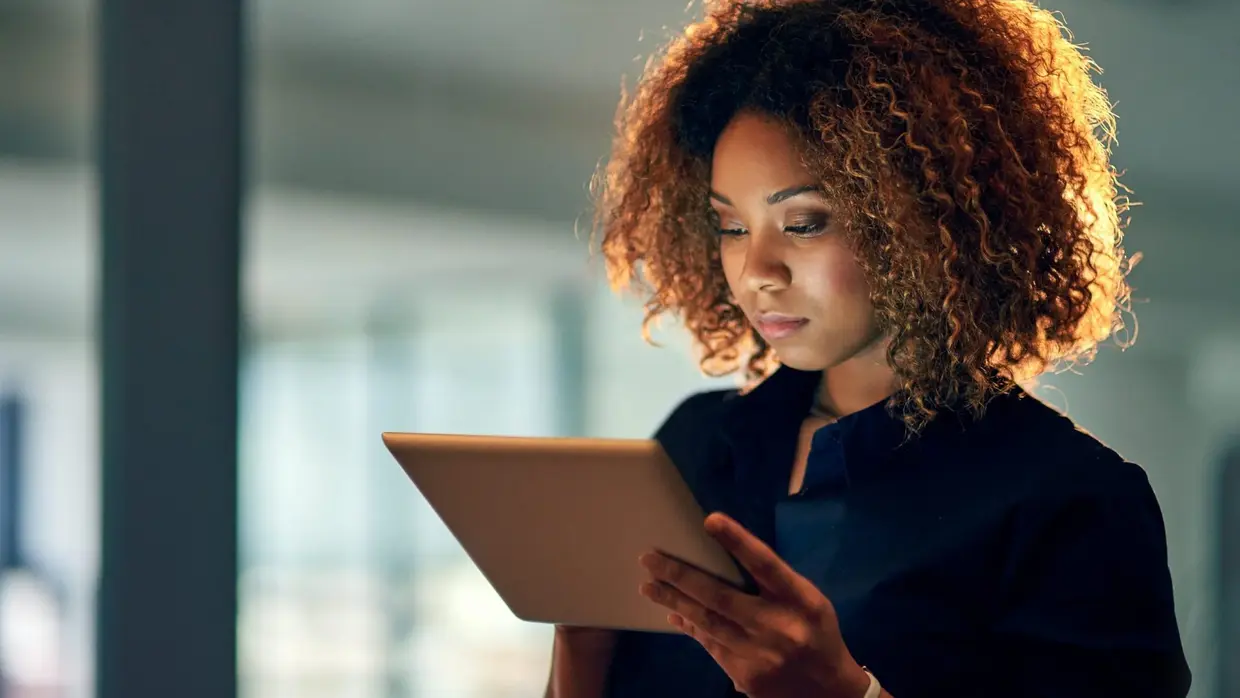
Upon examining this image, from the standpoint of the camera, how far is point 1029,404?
1.01 m

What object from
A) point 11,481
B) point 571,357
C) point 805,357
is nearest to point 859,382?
point 805,357

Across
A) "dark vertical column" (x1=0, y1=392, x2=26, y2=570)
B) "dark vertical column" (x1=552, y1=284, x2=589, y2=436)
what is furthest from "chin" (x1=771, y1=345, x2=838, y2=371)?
"dark vertical column" (x1=0, y1=392, x2=26, y2=570)

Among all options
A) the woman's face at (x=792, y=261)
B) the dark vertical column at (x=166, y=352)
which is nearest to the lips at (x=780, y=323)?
the woman's face at (x=792, y=261)

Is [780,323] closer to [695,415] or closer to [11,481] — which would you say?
[695,415]

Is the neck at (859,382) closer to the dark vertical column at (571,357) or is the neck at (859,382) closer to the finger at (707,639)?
the finger at (707,639)

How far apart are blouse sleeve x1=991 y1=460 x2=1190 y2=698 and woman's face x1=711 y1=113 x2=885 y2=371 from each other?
20cm

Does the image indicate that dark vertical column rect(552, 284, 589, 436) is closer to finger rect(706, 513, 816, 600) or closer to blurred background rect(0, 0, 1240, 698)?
blurred background rect(0, 0, 1240, 698)

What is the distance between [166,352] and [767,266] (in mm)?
460

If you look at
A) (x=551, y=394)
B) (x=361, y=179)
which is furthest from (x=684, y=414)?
(x=551, y=394)

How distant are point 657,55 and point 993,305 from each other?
0.50m

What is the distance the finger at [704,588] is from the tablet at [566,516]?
1 centimetres

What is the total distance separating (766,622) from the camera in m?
0.82

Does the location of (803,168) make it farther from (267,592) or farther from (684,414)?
(267,592)

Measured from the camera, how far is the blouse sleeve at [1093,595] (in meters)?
0.89
